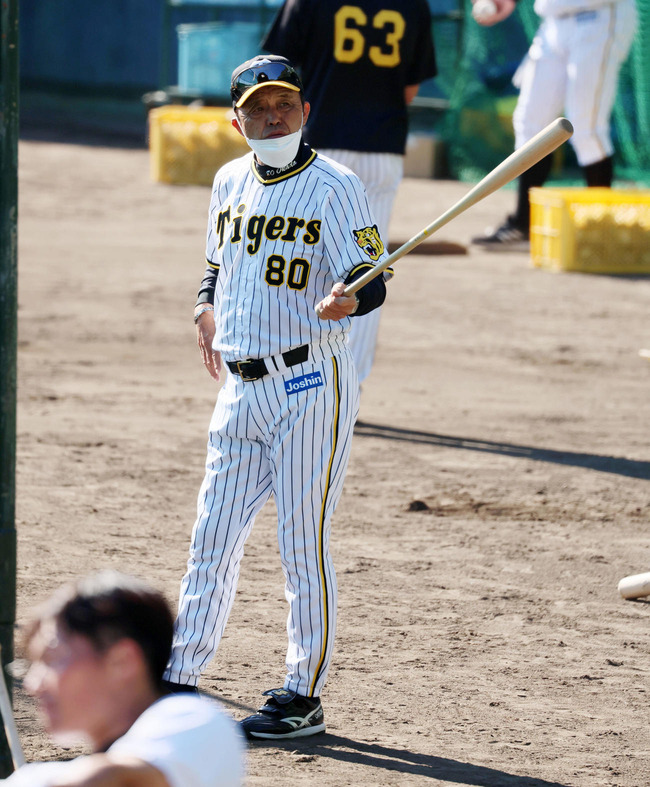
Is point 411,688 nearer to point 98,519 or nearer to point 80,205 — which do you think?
point 98,519

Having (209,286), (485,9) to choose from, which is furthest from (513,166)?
(485,9)

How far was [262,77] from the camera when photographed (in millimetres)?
3686

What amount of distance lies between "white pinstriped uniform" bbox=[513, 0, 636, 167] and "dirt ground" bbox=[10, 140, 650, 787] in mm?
1243

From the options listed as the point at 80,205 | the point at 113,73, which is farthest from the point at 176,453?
the point at 113,73

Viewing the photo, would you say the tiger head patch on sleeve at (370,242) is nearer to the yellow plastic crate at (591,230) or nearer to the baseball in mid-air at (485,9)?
the baseball in mid-air at (485,9)

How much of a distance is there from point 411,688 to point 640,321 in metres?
6.10

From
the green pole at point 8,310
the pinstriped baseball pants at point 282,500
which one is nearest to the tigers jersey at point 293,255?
the pinstriped baseball pants at point 282,500

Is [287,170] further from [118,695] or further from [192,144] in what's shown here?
[192,144]

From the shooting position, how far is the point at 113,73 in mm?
24406

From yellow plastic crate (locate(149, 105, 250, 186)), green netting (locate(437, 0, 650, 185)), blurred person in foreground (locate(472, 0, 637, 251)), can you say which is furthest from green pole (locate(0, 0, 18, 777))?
green netting (locate(437, 0, 650, 185))

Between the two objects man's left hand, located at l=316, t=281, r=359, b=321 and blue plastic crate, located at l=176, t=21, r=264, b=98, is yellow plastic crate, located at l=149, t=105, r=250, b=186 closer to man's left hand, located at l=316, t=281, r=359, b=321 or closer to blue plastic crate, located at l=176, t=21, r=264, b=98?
blue plastic crate, located at l=176, t=21, r=264, b=98

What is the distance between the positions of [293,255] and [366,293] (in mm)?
240

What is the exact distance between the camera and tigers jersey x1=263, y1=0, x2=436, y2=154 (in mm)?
6871

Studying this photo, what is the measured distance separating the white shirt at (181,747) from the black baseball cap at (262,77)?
6.87 ft
